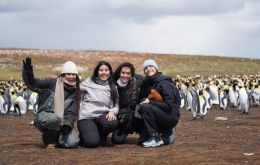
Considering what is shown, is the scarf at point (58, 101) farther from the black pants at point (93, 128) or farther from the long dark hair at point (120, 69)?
the long dark hair at point (120, 69)

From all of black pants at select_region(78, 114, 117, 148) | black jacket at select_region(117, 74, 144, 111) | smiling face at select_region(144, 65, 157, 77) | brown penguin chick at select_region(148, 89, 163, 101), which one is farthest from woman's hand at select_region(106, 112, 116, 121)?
smiling face at select_region(144, 65, 157, 77)

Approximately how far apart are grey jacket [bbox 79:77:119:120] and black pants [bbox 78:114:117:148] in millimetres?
99

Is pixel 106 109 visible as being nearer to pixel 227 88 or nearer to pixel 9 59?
pixel 227 88

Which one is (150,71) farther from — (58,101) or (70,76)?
(58,101)

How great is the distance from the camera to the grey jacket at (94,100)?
8344 mm

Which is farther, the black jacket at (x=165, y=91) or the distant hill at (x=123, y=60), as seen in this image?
the distant hill at (x=123, y=60)

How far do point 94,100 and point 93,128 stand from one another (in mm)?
411

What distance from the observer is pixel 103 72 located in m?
8.31

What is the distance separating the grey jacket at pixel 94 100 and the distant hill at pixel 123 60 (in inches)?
1838

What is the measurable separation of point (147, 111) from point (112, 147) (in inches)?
31.6

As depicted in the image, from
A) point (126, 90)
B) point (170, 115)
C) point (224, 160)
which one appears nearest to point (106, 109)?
point (126, 90)

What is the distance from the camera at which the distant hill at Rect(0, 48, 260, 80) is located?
186 feet

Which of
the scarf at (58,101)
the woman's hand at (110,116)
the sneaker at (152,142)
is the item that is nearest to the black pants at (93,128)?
the woman's hand at (110,116)

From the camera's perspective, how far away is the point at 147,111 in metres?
8.24
